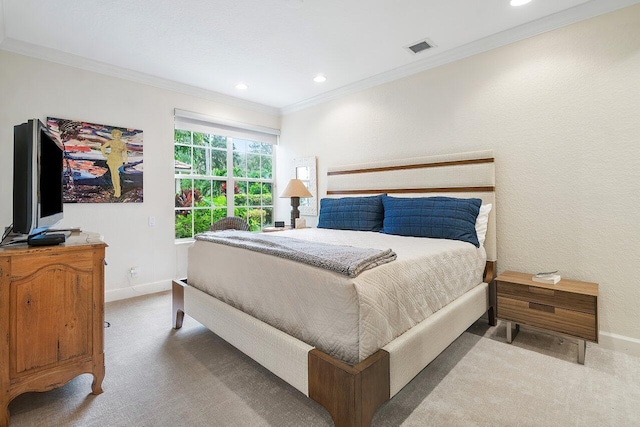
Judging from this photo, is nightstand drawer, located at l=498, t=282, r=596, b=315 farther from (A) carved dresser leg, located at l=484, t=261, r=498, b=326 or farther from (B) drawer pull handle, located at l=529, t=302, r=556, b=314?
(A) carved dresser leg, located at l=484, t=261, r=498, b=326

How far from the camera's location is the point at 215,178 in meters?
4.42

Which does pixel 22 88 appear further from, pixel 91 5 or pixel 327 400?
pixel 327 400

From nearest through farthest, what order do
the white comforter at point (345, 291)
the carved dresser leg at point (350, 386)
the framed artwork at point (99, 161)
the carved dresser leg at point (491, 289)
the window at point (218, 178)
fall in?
the carved dresser leg at point (350, 386), the white comforter at point (345, 291), the carved dresser leg at point (491, 289), the framed artwork at point (99, 161), the window at point (218, 178)

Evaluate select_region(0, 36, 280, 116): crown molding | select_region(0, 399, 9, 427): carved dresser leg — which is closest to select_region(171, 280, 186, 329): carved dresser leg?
select_region(0, 399, 9, 427): carved dresser leg

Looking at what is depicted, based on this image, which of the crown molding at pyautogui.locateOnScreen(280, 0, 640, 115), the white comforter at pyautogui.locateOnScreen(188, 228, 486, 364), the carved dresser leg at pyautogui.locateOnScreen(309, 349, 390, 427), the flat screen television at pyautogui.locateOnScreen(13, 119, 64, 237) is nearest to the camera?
the carved dresser leg at pyautogui.locateOnScreen(309, 349, 390, 427)

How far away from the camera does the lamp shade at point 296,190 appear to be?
415 centimetres

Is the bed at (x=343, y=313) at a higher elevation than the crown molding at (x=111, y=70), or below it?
below

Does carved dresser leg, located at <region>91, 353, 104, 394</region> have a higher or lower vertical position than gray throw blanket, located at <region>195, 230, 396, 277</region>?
lower

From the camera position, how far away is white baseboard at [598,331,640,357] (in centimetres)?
223

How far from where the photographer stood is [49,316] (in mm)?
1646

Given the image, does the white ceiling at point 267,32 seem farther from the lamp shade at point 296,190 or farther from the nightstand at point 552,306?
the nightstand at point 552,306

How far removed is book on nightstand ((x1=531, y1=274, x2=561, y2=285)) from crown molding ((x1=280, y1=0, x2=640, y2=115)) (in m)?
2.05

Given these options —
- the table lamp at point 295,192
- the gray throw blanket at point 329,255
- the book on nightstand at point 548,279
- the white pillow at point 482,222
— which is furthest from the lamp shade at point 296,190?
the book on nightstand at point 548,279

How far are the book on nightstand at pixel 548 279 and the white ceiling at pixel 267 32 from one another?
2.06 m
